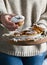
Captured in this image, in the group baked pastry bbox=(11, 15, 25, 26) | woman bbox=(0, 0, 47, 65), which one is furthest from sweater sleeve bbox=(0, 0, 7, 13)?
baked pastry bbox=(11, 15, 25, 26)

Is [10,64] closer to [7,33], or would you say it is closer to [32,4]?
[7,33]

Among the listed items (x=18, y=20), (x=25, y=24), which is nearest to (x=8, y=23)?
(x=18, y=20)

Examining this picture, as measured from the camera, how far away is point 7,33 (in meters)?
0.85

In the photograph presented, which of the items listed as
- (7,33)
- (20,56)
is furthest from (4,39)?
(20,56)

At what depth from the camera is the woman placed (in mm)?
890

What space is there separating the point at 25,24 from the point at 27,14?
0.15ft

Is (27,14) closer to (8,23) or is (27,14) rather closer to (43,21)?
(43,21)

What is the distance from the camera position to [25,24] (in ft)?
3.08

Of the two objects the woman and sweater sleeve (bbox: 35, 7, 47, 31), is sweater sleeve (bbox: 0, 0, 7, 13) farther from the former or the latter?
sweater sleeve (bbox: 35, 7, 47, 31)

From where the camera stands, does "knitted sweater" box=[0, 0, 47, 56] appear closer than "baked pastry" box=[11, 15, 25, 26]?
No

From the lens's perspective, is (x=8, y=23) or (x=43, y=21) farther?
(x=43, y=21)

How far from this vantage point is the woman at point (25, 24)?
0.89m

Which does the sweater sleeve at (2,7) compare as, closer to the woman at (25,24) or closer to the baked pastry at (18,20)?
→ the woman at (25,24)

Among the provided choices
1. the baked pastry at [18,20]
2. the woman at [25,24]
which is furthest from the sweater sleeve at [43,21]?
the baked pastry at [18,20]
